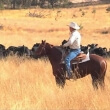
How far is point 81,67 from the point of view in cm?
1135

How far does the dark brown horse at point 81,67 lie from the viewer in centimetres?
1111

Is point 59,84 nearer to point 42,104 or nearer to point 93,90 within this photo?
point 93,90

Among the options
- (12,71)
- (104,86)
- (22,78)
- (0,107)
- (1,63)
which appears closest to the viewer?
(0,107)

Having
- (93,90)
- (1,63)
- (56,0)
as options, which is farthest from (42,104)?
(56,0)

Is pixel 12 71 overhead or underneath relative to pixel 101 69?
underneath

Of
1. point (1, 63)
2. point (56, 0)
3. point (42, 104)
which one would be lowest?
point (56, 0)

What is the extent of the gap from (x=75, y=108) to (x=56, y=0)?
349 ft

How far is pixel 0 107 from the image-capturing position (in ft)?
30.0

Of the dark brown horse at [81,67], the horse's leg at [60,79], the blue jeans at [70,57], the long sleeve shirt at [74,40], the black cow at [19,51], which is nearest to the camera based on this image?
the dark brown horse at [81,67]

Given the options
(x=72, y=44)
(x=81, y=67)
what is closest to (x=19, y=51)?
(x=72, y=44)

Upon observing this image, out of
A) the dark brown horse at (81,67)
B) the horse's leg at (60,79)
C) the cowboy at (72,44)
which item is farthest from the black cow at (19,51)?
the cowboy at (72,44)

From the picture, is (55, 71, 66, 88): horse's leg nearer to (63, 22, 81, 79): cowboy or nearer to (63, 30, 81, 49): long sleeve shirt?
(63, 22, 81, 79): cowboy

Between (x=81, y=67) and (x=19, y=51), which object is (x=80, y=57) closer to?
(x=81, y=67)

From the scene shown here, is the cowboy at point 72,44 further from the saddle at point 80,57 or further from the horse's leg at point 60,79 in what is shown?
the horse's leg at point 60,79
